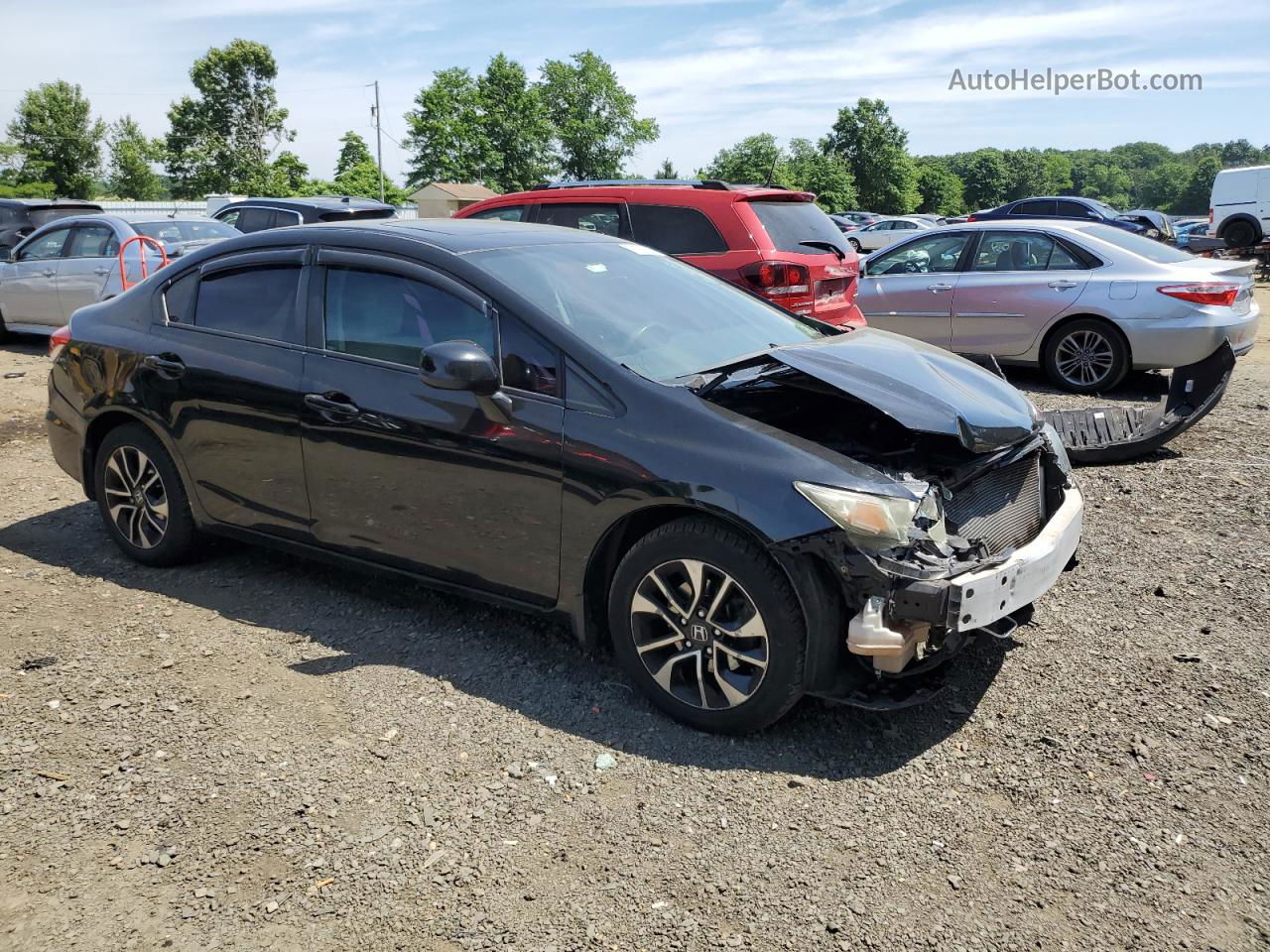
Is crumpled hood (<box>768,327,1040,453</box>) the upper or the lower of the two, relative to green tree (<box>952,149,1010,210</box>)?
lower

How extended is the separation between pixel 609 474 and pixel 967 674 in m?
1.63

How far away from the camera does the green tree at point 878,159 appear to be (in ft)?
311

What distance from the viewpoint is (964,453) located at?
12.1ft

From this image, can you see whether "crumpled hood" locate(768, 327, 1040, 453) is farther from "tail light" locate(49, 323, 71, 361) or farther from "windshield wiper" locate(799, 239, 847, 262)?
"windshield wiper" locate(799, 239, 847, 262)

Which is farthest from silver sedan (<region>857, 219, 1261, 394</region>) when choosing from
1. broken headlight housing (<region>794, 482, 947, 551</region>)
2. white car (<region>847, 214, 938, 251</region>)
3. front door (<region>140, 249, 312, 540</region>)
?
white car (<region>847, 214, 938, 251</region>)

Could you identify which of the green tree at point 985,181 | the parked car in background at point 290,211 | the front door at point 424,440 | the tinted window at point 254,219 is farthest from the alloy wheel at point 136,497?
the green tree at point 985,181

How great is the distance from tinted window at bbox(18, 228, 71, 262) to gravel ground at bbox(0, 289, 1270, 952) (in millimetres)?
9185

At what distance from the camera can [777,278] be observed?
7797 millimetres

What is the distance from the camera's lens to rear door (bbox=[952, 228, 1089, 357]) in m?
9.53

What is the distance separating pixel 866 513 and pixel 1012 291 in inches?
293

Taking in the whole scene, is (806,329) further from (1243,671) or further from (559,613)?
(1243,671)

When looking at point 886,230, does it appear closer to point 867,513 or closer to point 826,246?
point 826,246

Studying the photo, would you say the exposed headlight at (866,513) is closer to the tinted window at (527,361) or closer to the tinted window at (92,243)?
the tinted window at (527,361)

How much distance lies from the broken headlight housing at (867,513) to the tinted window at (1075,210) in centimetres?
2236
